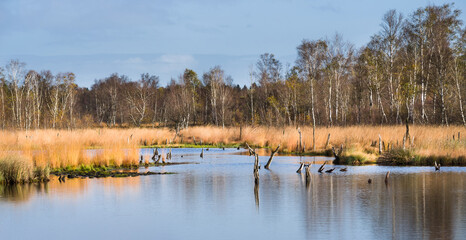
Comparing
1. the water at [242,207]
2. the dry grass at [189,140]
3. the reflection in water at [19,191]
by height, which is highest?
the dry grass at [189,140]

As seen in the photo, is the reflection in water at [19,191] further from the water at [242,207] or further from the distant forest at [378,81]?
the distant forest at [378,81]

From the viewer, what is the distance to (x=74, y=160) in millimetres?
19938

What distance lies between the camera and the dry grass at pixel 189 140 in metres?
19.9

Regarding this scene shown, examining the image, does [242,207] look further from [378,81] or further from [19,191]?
[378,81]

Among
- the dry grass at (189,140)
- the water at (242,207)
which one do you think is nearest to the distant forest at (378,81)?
the dry grass at (189,140)

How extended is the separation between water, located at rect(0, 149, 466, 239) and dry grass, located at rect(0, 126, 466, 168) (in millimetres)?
2392

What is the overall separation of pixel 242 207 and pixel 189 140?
25.4 metres

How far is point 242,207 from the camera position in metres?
12.4

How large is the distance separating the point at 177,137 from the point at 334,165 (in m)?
17.8

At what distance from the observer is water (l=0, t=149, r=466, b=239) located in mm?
9750

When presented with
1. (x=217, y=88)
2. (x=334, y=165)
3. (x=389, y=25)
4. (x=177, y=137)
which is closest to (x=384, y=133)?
(x=334, y=165)

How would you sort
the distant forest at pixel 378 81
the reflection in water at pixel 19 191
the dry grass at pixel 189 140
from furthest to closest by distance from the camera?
the distant forest at pixel 378 81 → the dry grass at pixel 189 140 → the reflection in water at pixel 19 191

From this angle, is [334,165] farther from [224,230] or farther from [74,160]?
[224,230]

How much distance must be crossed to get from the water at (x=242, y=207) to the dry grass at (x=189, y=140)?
2392 mm
